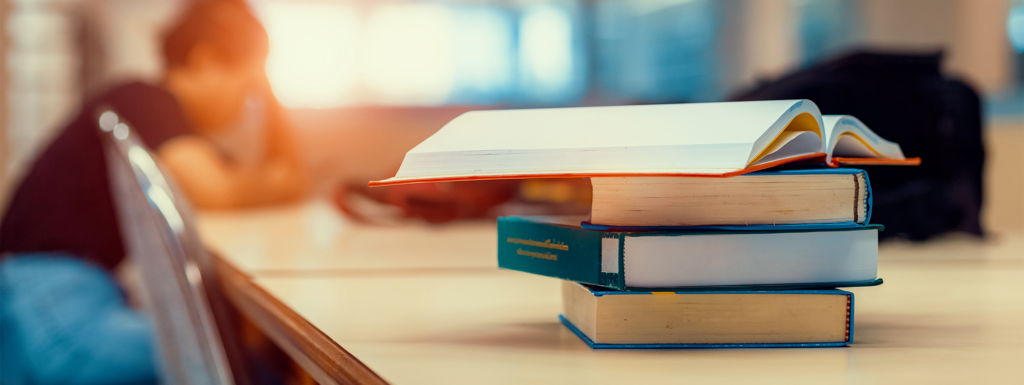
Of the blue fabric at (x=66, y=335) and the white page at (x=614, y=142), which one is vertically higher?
the white page at (x=614, y=142)

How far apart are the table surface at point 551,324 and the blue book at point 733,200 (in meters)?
0.06

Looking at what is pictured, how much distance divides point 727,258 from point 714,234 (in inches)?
0.6

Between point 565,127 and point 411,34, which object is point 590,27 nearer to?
point 411,34

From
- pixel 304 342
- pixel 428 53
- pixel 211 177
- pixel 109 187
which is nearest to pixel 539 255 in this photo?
pixel 304 342

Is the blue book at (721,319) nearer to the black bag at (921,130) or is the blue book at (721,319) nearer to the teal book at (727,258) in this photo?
the teal book at (727,258)

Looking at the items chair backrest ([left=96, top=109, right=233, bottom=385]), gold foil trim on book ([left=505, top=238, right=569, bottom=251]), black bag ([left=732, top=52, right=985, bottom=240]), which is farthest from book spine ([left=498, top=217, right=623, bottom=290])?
black bag ([left=732, top=52, right=985, bottom=240])

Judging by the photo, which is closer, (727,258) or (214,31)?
(727,258)

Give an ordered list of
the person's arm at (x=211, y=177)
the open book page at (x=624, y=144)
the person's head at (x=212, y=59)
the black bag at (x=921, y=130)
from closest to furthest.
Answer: the open book page at (x=624, y=144) < the black bag at (x=921, y=130) < the person's arm at (x=211, y=177) < the person's head at (x=212, y=59)

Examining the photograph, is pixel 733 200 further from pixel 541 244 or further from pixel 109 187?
pixel 109 187

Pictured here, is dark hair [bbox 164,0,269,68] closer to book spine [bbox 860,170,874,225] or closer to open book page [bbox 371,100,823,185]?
open book page [bbox 371,100,823,185]

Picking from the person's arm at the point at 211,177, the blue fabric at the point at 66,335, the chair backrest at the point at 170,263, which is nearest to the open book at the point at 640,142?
the chair backrest at the point at 170,263

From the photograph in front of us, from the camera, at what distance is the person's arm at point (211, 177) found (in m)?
1.45

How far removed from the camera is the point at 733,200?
334 mm

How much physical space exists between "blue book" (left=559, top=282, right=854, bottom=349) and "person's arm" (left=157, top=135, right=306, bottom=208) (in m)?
1.31
